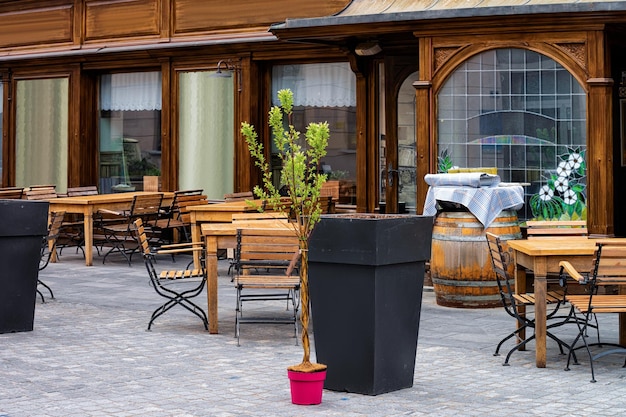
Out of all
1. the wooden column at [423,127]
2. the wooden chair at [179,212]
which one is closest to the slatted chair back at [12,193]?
the wooden chair at [179,212]

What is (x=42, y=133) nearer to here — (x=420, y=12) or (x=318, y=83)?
(x=318, y=83)

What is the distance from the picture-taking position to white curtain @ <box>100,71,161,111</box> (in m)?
19.9

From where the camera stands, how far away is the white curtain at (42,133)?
2102cm

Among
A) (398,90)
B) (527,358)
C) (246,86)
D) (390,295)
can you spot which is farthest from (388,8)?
(390,295)

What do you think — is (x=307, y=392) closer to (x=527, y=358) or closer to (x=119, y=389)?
Answer: (x=119, y=389)

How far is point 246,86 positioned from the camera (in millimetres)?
18391

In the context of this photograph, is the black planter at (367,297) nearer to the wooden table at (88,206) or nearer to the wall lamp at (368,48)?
the wall lamp at (368,48)

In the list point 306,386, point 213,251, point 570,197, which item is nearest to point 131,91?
point 570,197

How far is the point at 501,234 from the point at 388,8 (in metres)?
4.50

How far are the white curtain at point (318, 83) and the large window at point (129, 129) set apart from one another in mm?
2587

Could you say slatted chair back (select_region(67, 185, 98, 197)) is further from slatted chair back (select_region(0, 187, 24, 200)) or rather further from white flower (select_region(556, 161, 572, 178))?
white flower (select_region(556, 161, 572, 178))

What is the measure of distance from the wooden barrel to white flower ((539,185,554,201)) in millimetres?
1233

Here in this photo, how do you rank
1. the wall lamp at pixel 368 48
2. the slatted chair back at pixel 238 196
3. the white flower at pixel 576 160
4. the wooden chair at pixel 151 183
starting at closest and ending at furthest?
the white flower at pixel 576 160 < the wall lamp at pixel 368 48 < the slatted chair back at pixel 238 196 < the wooden chair at pixel 151 183

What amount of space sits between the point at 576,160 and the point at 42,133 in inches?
457
